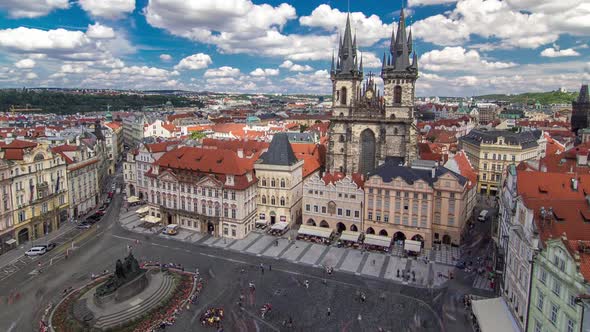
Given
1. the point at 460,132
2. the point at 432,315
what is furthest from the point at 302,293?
the point at 460,132

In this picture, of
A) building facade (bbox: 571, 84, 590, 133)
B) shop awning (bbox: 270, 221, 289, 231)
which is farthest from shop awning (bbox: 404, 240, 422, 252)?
building facade (bbox: 571, 84, 590, 133)

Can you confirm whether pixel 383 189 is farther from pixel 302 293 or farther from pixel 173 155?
pixel 173 155

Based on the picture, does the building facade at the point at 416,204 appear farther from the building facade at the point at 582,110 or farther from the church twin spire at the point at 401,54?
the building facade at the point at 582,110

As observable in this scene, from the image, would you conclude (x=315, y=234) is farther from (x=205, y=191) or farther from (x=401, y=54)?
(x=401, y=54)

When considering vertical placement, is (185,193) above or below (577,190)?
below

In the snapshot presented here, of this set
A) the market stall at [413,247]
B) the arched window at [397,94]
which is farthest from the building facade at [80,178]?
the arched window at [397,94]

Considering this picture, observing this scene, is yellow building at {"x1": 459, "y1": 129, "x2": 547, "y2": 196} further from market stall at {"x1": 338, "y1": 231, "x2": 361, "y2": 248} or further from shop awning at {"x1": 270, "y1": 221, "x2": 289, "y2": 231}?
shop awning at {"x1": 270, "y1": 221, "x2": 289, "y2": 231}

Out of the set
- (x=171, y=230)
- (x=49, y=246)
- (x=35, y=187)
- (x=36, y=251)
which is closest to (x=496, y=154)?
(x=171, y=230)
